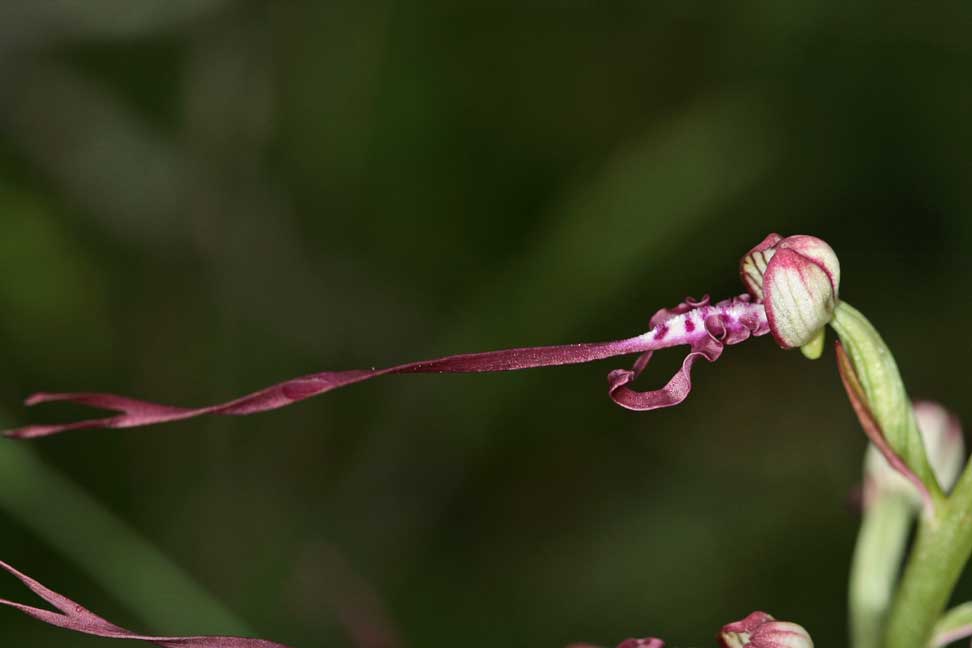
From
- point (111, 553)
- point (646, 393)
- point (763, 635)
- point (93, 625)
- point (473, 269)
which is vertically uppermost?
point (473, 269)

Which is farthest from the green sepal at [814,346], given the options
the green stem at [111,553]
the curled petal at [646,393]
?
the green stem at [111,553]

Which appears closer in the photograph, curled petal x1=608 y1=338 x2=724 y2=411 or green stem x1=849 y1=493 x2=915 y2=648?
curled petal x1=608 y1=338 x2=724 y2=411

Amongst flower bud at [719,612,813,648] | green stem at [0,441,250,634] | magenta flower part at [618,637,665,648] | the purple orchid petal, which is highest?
green stem at [0,441,250,634]

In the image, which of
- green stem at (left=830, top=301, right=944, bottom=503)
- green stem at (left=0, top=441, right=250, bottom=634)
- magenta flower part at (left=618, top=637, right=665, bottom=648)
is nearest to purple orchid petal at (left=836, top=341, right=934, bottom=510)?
green stem at (left=830, top=301, right=944, bottom=503)

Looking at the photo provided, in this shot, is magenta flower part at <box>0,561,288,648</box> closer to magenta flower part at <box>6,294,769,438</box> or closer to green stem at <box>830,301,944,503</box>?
magenta flower part at <box>6,294,769,438</box>

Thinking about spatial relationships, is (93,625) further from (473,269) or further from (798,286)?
(473,269)

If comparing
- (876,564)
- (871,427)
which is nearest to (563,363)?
(871,427)
